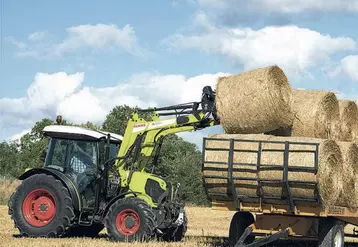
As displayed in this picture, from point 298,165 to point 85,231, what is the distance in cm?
615

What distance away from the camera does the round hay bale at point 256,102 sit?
452 inches

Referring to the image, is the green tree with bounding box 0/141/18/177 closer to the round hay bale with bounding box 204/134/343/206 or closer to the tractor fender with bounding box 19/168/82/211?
the tractor fender with bounding box 19/168/82/211

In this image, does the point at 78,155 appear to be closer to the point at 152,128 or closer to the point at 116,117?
the point at 152,128

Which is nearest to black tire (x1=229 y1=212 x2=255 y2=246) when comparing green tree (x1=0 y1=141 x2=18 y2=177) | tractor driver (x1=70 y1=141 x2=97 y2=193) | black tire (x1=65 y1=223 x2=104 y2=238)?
tractor driver (x1=70 y1=141 x2=97 y2=193)

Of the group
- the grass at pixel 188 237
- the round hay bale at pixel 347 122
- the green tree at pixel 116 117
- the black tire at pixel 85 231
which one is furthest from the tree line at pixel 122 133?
the round hay bale at pixel 347 122

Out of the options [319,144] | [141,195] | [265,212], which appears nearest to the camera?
[319,144]

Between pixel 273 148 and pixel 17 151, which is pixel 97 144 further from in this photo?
pixel 17 151

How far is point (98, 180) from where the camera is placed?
14.0 meters

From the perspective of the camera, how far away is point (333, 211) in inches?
446

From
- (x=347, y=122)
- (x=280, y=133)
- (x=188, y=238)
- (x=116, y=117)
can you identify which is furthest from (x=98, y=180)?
(x=116, y=117)

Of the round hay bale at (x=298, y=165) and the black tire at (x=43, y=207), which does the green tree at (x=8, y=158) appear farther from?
the round hay bale at (x=298, y=165)

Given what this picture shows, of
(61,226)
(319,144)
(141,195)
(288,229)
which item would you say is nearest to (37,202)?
(61,226)

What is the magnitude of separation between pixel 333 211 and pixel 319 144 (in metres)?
1.29

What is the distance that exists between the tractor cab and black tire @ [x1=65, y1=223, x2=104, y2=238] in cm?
111
